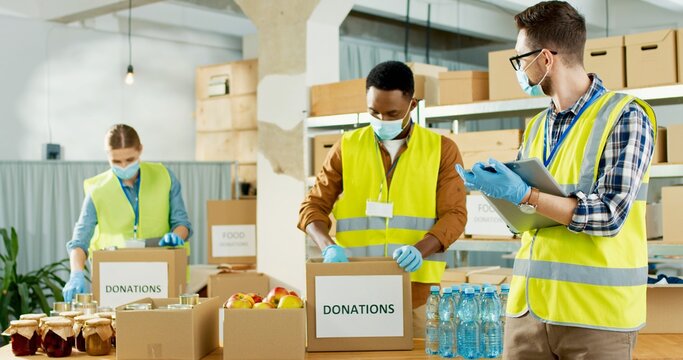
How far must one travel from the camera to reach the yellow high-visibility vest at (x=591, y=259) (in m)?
1.96

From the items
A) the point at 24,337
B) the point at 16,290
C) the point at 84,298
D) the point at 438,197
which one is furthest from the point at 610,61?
the point at 16,290

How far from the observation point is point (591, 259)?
1981mm

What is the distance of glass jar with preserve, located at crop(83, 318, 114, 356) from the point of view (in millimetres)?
2662

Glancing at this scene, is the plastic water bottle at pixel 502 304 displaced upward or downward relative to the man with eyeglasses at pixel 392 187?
downward

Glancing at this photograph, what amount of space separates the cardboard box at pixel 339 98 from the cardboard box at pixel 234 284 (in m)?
1.11

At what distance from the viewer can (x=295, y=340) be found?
96.0 inches

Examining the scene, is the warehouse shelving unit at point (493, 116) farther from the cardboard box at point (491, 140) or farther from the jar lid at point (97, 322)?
the jar lid at point (97, 322)

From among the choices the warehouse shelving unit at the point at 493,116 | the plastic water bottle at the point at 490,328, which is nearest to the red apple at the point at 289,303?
the plastic water bottle at the point at 490,328

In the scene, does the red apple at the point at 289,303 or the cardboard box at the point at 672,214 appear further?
the cardboard box at the point at 672,214

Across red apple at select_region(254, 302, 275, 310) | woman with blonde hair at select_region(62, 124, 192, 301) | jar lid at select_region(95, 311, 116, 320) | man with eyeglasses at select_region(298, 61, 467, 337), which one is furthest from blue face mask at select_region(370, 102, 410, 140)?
woman with blonde hair at select_region(62, 124, 192, 301)

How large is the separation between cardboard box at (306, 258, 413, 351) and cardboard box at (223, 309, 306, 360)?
15 centimetres

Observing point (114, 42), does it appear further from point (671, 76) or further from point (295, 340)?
point (295, 340)

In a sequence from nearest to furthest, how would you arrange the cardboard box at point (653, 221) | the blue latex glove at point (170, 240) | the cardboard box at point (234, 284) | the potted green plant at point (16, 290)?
the blue latex glove at point (170, 240), the cardboard box at point (653, 221), the cardboard box at point (234, 284), the potted green plant at point (16, 290)

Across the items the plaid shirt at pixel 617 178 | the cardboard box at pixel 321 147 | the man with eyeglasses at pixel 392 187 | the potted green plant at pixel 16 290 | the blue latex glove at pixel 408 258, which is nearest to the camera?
the plaid shirt at pixel 617 178
